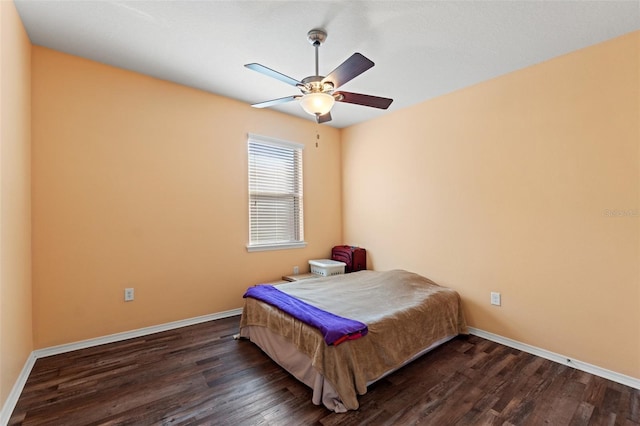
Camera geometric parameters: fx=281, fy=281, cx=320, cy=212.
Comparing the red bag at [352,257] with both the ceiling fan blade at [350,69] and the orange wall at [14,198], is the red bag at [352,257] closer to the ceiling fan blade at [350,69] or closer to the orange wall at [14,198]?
the ceiling fan blade at [350,69]

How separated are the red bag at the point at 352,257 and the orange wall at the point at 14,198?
3.21 metres

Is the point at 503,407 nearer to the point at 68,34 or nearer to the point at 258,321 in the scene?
the point at 258,321

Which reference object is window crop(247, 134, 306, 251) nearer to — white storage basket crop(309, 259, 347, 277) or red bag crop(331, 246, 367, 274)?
white storage basket crop(309, 259, 347, 277)

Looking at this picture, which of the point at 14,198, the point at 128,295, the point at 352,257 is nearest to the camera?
the point at 14,198

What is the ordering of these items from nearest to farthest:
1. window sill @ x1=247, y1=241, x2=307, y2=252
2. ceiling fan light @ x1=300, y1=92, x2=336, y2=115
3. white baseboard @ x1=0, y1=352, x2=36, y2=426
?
1. white baseboard @ x1=0, y1=352, x2=36, y2=426
2. ceiling fan light @ x1=300, y1=92, x2=336, y2=115
3. window sill @ x1=247, y1=241, x2=307, y2=252

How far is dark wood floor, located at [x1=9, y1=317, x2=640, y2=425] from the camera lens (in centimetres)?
170

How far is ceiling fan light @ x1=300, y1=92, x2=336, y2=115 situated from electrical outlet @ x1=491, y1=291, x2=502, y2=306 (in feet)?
7.90

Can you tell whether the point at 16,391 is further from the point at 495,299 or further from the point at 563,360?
the point at 563,360

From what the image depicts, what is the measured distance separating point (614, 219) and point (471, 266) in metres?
1.16

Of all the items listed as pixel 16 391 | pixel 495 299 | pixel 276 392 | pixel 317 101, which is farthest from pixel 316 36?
pixel 16 391

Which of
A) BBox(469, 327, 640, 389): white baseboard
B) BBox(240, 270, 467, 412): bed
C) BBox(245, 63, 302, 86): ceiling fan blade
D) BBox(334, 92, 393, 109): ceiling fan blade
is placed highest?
BBox(245, 63, 302, 86): ceiling fan blade

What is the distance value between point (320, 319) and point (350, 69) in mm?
1724

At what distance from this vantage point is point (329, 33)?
2154 millimetres

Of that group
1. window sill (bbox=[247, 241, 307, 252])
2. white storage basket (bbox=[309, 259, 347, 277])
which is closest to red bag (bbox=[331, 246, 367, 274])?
white storage basket (bbox=[309, 259, 347, 277])
